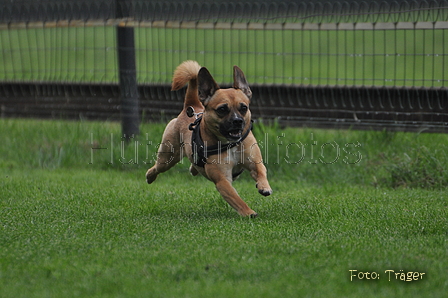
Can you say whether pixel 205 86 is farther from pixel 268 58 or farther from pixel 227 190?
pixel 268 58

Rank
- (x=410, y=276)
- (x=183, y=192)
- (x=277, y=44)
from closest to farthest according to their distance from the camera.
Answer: (x=410, y=276) → (x=183, y=192) → (x=277, y=44)

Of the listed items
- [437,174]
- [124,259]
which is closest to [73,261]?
[124,259]

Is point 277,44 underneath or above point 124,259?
underneath

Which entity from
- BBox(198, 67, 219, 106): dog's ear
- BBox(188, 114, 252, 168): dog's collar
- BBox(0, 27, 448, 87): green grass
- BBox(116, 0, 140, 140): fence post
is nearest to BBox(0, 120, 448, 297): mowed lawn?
BBox(116, 0, 140, 140): fence post

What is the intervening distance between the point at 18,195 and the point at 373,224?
3.35 metres

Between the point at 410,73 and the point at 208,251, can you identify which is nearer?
the point at 208,251

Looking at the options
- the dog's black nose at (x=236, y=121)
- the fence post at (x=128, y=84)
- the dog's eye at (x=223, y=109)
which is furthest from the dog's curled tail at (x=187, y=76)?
the fence post at (x=128, y=84)

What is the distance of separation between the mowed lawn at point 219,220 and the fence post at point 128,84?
25 cm

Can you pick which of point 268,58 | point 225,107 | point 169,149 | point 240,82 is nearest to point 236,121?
point 225,107

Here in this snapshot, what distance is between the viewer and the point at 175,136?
230 inches

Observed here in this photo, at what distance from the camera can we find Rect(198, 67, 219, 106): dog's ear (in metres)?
5.27

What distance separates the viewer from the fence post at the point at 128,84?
27.0ft

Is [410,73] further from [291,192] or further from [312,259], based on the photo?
[312,259]

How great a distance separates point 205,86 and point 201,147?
502 mm
